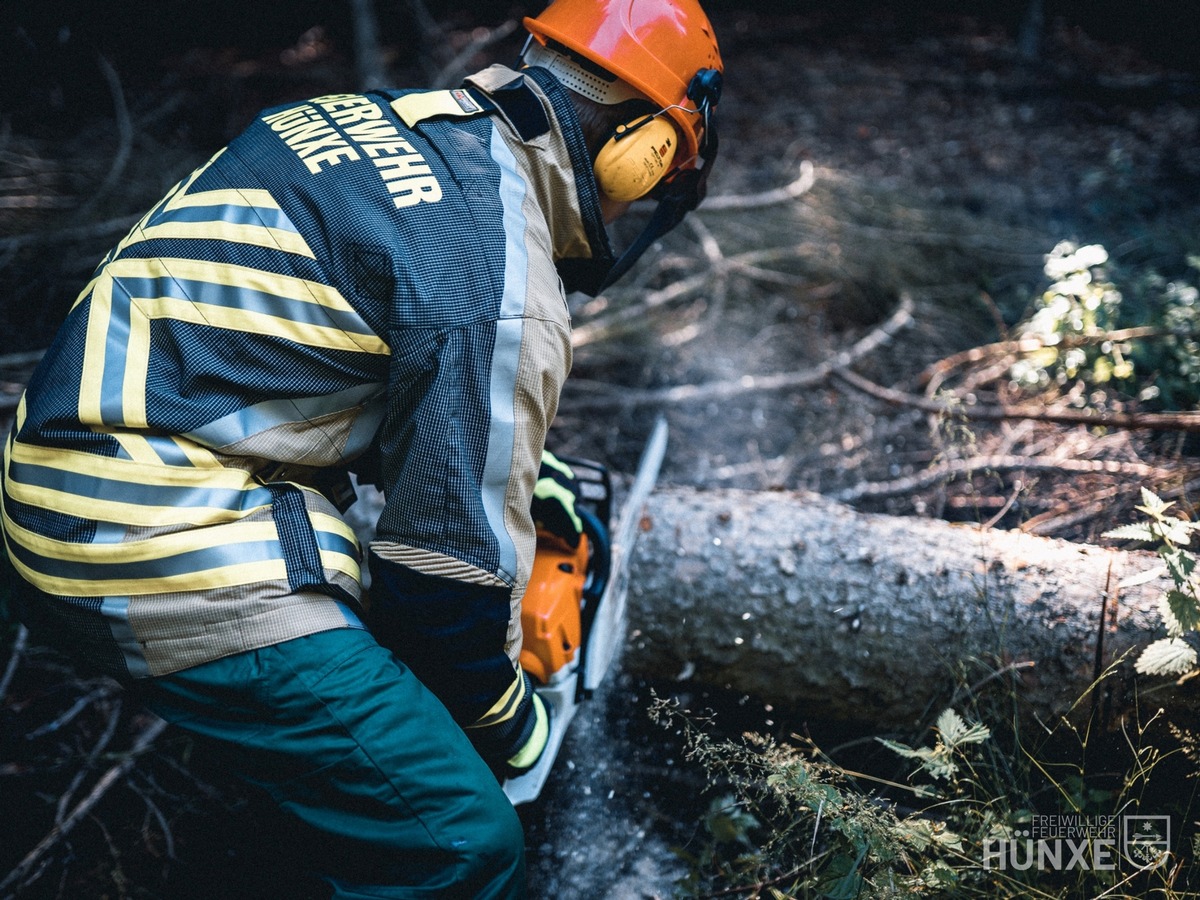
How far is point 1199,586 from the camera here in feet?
5.74

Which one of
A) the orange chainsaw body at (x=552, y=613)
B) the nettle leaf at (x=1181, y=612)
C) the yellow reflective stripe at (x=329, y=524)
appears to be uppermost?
the yellow reflective stripe at (x=329, y=524)

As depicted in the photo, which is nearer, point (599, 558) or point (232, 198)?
point (232, 198)

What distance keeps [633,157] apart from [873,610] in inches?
53.3

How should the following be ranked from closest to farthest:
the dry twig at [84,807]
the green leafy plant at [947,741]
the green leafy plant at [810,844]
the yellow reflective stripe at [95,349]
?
the yellow reflective stripe at [95,349], the green leafy plant at [810,844], the green leafy plant at [947,741], the dry twig at [84,807]

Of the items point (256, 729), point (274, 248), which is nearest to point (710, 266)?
point (274, 248)

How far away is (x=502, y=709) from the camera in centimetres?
158

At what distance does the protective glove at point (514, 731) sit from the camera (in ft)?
5.23

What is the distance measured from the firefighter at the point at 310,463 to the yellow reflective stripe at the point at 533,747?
0.25m

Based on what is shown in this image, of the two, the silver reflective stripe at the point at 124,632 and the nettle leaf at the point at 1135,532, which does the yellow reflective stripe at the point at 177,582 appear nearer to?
the silver reflective stripe at the point at 124,632

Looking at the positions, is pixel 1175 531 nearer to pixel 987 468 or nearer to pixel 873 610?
pixel 873 610

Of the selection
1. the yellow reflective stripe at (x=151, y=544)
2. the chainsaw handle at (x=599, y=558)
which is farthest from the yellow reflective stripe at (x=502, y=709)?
the yellow reflective stripe at (x=151, y=544)

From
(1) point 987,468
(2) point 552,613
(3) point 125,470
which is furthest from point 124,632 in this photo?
(1) point 987,468

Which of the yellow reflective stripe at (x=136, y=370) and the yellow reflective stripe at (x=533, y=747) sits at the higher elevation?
the yellow reflective stripe at (x=136, y=370)

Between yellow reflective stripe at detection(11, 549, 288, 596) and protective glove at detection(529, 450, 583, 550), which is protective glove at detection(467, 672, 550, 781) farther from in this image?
yellow reflective stripe at detection(11, 549, 288, 596)
